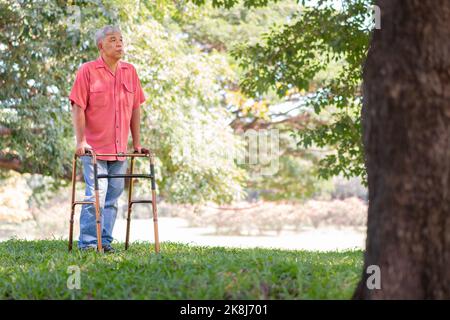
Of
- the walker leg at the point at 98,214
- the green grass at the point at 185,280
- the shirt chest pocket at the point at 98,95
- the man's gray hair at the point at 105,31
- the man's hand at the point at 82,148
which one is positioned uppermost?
the man's gray hair at the point at 105,31

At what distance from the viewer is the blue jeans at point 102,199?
6426mm

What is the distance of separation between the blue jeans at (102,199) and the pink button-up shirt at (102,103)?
0.12 meters

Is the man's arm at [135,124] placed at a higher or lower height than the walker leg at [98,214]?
higher

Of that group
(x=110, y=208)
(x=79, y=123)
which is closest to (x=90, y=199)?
(x=110, y=208)

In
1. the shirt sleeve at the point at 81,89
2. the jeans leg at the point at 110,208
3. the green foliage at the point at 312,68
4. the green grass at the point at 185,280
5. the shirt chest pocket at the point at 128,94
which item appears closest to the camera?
the green grass at the point at 185,280

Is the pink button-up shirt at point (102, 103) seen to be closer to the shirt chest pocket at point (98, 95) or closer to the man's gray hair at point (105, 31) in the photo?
the shirt chest pocket at point (98, 95)

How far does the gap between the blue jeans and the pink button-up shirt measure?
121 millimetres

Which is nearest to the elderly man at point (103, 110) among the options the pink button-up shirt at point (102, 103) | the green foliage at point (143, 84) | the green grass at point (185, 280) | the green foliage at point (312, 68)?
the pink button-up shirt at point (102, 103)

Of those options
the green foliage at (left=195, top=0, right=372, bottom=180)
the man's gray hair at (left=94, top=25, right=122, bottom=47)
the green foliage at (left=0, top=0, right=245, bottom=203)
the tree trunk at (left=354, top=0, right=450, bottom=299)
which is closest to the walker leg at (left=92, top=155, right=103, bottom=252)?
the man's gray hair at (left=94, top=25, right=122, bottom=47)

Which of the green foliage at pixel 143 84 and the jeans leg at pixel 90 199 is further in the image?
the green foliage at pixel 143 84

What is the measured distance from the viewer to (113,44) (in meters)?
6.32

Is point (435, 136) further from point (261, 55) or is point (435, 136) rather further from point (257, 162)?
point (257, 162)

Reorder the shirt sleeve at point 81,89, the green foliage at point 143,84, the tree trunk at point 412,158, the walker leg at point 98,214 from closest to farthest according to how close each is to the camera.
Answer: the tree trunk at point 412,158
the walker leg at point 98,214
the shirt sleeve at point 81,89
the green foliage at point 143,84

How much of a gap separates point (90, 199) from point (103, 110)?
741 mm
